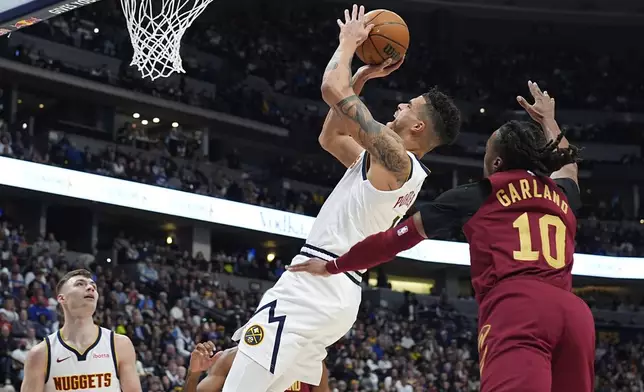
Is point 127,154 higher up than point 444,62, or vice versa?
point 444,62

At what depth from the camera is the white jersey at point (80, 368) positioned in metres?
5.83

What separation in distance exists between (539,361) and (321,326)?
1.25 m

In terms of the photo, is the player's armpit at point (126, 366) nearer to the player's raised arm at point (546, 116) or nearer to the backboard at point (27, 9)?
the backboard at point (27, 9)

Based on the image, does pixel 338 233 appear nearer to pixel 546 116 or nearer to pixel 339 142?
pixel 339 142

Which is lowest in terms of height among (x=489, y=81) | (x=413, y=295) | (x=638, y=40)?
(x=413, y=295)

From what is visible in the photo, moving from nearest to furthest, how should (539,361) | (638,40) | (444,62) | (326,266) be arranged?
(539,361), (326,266), (444,62), (638,40)

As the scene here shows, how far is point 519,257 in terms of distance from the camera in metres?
3.52

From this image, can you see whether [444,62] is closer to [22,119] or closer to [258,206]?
[258,206]

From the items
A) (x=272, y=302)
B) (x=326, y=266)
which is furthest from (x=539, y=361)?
(x=272, y=302)

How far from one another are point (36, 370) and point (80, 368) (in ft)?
0.86

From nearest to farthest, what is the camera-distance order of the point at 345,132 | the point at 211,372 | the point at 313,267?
the point at 313,267
the point at 345,132
the point at 211,372

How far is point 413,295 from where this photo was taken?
2700 cm

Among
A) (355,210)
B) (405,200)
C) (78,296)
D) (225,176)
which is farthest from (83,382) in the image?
(225,176)

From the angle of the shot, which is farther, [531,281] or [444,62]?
[444,62]
